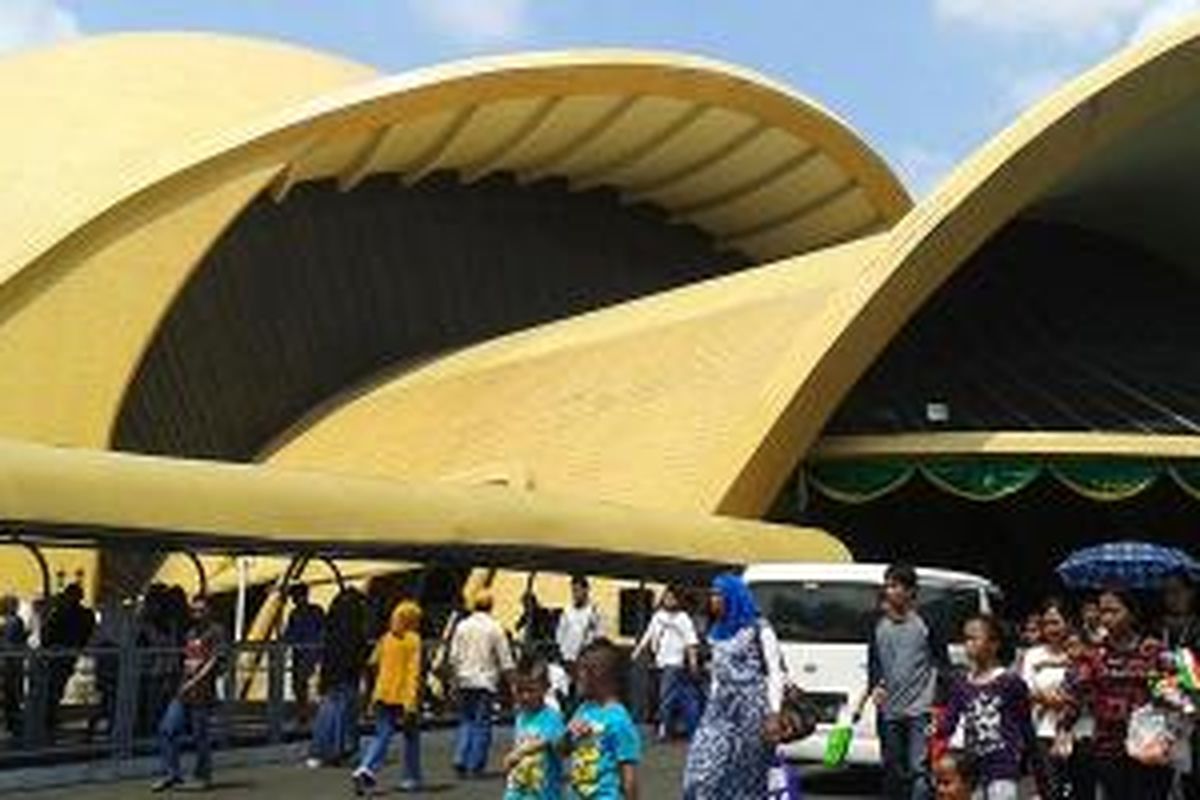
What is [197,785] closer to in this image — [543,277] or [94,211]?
[94,211]

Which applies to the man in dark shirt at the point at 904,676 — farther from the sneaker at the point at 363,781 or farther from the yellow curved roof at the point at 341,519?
the yellow curved roof at the point at 341,519

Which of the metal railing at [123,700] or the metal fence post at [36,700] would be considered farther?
the metal railing at [123,700]

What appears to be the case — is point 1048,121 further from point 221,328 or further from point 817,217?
point 817,217

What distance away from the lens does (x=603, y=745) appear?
7410 mm

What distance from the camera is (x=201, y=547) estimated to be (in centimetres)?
1620

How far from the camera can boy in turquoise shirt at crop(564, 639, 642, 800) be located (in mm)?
Result: 7367

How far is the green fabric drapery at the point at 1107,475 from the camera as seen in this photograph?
90.0 ft

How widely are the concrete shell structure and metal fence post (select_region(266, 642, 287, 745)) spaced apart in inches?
336

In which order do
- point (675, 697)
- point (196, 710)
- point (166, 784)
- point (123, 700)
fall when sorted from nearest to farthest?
point (166, 784) → point (196, 710) → point (123, 700) → point (675, 697)

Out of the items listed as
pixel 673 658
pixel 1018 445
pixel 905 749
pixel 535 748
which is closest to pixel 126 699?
pixel 673 658

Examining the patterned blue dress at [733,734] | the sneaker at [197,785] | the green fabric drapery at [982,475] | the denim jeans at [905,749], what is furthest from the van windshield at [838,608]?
the green fabric drapery at [982,475]

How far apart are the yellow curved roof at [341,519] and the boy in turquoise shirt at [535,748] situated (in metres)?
7.37

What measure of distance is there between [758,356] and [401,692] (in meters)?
12.2

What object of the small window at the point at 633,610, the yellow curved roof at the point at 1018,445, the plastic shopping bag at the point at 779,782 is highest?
the yellow curved roof at the point at 1018,445
